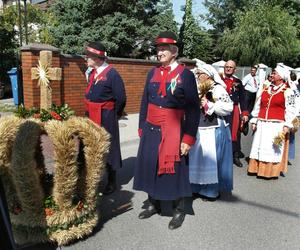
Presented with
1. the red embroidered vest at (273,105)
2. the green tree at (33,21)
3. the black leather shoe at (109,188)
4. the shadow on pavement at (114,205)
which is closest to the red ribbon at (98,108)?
the black leather shoe at (109,188)

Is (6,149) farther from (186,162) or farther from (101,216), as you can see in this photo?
(186,162)

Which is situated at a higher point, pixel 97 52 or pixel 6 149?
pixel 97 52

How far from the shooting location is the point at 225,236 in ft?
13.2

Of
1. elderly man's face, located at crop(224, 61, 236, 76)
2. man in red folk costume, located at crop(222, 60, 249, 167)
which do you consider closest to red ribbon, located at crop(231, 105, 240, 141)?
man in red folk costume, located at crop(222, 60, 249, 167)

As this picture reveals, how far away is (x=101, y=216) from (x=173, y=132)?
4.28ft

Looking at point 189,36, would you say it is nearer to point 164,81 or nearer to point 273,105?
point 273,105

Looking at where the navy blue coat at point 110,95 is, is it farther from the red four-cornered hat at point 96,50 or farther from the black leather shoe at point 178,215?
the black leather shoe at point 178,215

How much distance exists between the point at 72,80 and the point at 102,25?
5079 mm

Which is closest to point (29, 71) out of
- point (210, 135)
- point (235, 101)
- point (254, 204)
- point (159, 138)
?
point (235, 101)

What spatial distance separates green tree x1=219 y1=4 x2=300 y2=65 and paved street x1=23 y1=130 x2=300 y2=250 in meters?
19.6

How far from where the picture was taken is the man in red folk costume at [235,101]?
252 inches

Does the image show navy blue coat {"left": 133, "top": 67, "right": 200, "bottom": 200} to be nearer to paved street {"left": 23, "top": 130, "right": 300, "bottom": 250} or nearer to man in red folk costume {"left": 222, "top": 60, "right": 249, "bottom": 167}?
paved street {"left": 23, "top": 130, "right": 300, "bottom": 250}

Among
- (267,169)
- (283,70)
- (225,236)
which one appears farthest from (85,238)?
(283,70)

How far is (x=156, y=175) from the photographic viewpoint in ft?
13.4
